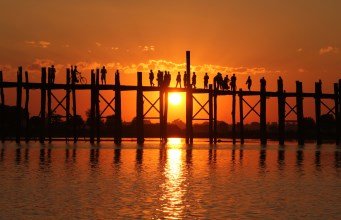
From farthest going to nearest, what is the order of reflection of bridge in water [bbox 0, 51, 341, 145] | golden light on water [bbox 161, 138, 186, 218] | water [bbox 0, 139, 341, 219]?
reflection of bridge in water [bbox 0, 51, 341, 145] → golden light on water [bbox 161, 138, 186, 218] → water [bbox 0, 139, 341, 219]

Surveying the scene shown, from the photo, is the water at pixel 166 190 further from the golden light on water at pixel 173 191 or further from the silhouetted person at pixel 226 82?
the silhouetted person at pixel 226 82

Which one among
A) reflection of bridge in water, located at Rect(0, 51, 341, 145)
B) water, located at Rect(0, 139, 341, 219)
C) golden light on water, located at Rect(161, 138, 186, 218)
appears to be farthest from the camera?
reflection of bridge in water, located at Rect(0, 51, 341, 145)

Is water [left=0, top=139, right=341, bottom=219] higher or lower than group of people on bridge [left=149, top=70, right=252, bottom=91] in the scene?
lower

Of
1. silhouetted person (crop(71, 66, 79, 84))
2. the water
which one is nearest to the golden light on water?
the water

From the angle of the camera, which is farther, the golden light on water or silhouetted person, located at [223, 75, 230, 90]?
silhouetted person, located at [223, 75, 230, 90]

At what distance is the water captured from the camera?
1422 centimetres

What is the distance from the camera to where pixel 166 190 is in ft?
59.8

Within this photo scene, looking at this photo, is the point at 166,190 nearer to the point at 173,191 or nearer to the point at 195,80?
the point at 173,191

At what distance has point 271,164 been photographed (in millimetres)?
28688

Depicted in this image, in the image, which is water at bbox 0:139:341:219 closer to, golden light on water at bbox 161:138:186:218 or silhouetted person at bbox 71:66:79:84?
golden light on water at bbox 161:138:186:218

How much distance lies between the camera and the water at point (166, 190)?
46.6ft

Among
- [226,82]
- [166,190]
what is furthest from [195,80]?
[166,190]

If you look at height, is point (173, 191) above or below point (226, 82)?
below

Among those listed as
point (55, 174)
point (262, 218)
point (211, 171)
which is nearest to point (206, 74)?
point (211, 171)
